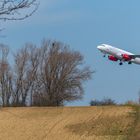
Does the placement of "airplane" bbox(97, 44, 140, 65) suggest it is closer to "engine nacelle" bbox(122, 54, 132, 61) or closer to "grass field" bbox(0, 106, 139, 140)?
"engine nacelle" bbox(122, 54, 132, 61)

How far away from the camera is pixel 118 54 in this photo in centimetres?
7175

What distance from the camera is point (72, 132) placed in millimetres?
34906

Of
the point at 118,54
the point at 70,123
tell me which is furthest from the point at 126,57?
the point at 70,123

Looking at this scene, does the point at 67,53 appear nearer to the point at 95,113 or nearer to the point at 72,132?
the point at 95,113

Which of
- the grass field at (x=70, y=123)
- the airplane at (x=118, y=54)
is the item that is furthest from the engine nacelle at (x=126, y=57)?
the grass field at (x=70, y=123)

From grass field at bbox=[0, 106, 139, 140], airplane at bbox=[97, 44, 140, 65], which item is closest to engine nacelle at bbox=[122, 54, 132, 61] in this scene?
airplane at bbox=[97, 44, 140, 65]

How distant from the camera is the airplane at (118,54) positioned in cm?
7009

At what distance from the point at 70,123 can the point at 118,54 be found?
112ft

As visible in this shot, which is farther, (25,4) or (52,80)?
(52,80)

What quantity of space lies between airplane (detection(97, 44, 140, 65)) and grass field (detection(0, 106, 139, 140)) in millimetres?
24338

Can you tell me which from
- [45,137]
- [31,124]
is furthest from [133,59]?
[45,137]

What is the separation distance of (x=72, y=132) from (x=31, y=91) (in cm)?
5346

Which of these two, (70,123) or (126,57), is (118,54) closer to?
(126,57)

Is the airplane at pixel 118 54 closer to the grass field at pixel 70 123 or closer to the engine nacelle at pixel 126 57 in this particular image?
the engine nacelle at pixel 126 57
